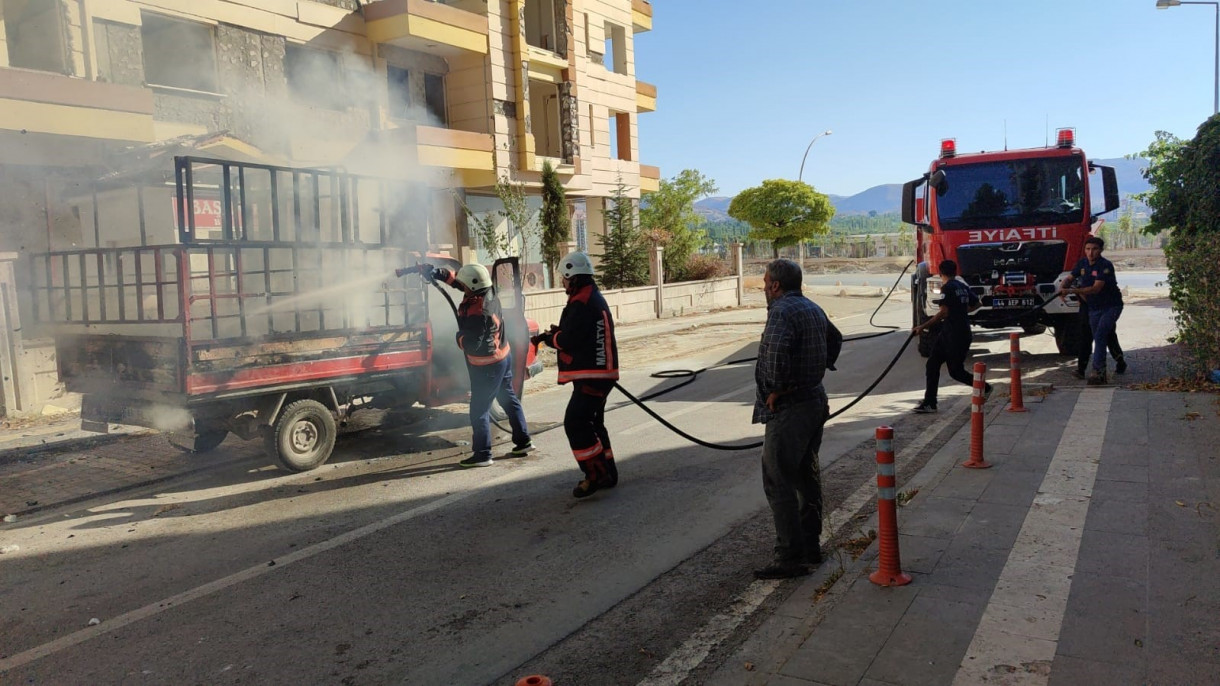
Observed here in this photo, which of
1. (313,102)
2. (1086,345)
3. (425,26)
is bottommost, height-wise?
(1086,345)

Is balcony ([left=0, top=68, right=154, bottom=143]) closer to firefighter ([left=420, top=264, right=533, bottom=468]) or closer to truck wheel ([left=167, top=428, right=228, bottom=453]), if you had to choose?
truck wheel ([left=167, top=428, right=228, bottom=453])

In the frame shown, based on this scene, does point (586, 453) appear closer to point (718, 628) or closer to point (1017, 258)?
point (718, 628)

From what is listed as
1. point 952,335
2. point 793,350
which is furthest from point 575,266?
point 952,335

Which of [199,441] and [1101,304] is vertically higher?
[1101,304]

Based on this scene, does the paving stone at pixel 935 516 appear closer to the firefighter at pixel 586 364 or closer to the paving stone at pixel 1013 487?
the paving stone at pixel 1013 487

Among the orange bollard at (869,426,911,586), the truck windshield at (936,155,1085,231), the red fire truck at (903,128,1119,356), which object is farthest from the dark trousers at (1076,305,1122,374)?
the orange bollard at (869,426,911,586)

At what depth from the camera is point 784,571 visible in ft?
15.8

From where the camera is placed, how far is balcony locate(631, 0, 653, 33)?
31.5m

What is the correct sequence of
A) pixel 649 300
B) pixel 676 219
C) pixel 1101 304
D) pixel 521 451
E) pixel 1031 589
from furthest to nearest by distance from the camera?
1. pixel 676 219
2. pixel 649 300
3. pixel 1101 304
4. pixel 521 451
5. pixel 1031 589

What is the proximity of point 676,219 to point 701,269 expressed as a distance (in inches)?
384

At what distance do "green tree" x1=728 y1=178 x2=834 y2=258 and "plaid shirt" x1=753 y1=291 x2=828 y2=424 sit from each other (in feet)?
154

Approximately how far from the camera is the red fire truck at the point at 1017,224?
40.5ft

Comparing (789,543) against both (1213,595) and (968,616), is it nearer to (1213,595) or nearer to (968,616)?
(968,616)

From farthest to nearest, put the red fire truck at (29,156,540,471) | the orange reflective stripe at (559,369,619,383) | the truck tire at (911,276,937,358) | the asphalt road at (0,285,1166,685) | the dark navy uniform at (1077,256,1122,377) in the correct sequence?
the truck tire at (911,276,937,358), the dark navy uniform at (1077,256,1122,377), the red fire truck at (29,156,540,471), the orange reflective stripe at (559,369,619,383), the asphalt road at (0,285,1166,685)
